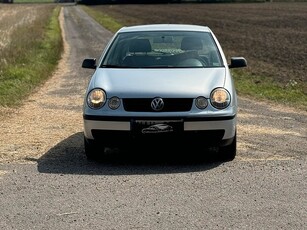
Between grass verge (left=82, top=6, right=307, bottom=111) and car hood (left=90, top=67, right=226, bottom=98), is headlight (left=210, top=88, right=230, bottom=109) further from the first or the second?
grass verge (left=82, top=6, right=307, bottom=111)

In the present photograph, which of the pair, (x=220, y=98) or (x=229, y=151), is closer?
(x=220, y=98)

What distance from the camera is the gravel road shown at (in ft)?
16.0

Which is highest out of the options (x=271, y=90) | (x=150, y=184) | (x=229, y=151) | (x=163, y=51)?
(x=163, y=51)

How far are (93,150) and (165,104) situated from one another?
101 cm

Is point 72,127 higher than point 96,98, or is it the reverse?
point 96,98

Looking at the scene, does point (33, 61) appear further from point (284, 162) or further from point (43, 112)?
point (284, 162)

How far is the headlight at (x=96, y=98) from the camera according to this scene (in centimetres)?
667

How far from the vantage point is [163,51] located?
8.04 metres

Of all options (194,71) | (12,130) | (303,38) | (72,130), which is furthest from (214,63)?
(303,38)

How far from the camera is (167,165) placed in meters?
6.73

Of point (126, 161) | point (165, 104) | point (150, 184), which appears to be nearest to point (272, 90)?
point (126, 161)

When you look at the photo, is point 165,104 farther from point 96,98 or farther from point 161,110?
point 96,98

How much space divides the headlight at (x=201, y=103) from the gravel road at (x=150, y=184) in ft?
2.19

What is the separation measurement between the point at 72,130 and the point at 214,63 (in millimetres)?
2355
